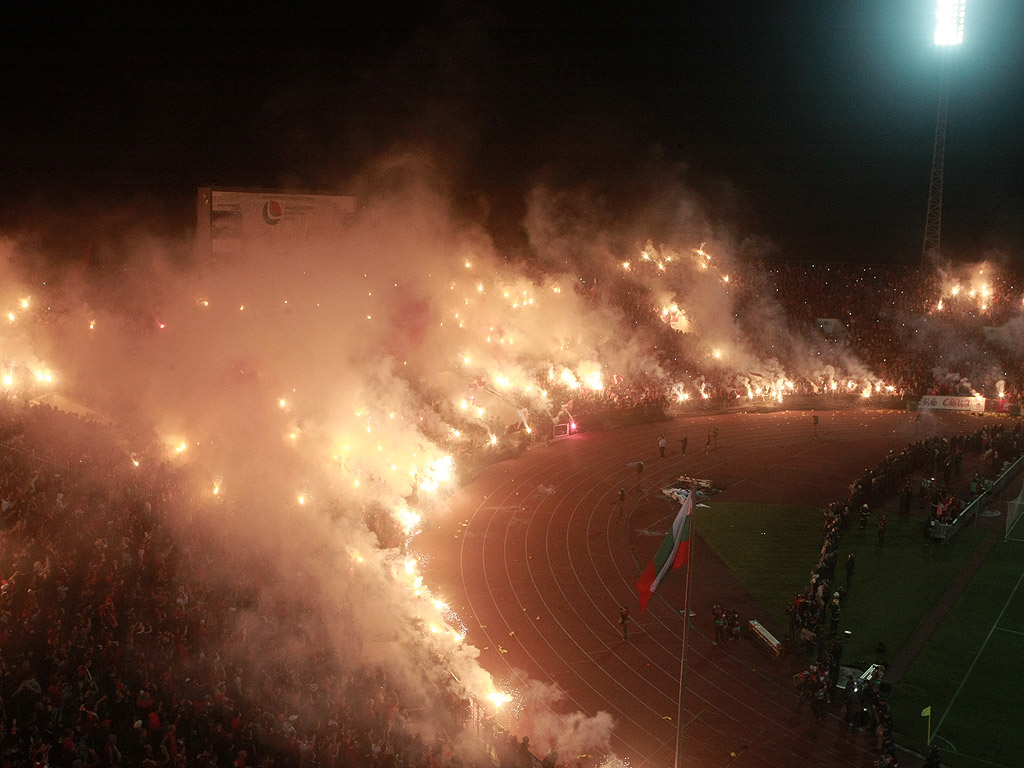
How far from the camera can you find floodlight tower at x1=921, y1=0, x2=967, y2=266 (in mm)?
34281

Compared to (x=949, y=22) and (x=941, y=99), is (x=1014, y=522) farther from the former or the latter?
(x=949, y=22)

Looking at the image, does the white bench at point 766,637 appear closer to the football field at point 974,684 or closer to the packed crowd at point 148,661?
the football field at point 974,684

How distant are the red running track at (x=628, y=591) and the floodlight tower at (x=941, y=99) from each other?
15.7 meters

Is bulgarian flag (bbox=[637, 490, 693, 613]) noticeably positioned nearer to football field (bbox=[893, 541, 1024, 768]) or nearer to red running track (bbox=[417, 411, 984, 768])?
red running track (bbox=[417, 411, 984, 768])

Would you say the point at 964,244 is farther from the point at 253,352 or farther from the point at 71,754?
the point at 71,754

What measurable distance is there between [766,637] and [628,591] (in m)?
2.96

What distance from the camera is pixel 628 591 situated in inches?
627

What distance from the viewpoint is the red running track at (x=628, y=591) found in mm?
11508

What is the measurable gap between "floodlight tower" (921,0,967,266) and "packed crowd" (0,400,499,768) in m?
36.0

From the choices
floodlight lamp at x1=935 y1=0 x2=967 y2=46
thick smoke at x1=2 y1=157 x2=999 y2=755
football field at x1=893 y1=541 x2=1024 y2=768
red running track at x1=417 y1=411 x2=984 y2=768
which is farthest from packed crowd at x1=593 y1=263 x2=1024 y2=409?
football field at x1=893 y1=541 x2=1024 y2=768

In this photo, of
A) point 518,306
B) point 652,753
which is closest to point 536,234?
point 518,306

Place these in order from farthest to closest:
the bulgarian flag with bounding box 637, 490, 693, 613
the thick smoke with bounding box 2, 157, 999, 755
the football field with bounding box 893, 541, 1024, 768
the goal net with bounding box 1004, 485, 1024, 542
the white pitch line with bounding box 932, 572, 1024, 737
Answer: the goal net with bounding box 1004, 485, 1024, 542 → the thick smoke with bounding box 2, 157, 999, 755 → the white pitch line with bounding box 932, 572, 1024, 737 → the football field with bounding box 893, 541, 1024, 768 → the bulgarian flag with bounding box 637, 490, 693, 613

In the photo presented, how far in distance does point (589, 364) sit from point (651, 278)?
325 inches

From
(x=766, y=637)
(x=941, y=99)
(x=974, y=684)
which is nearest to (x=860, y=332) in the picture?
(x=941, y=99)
